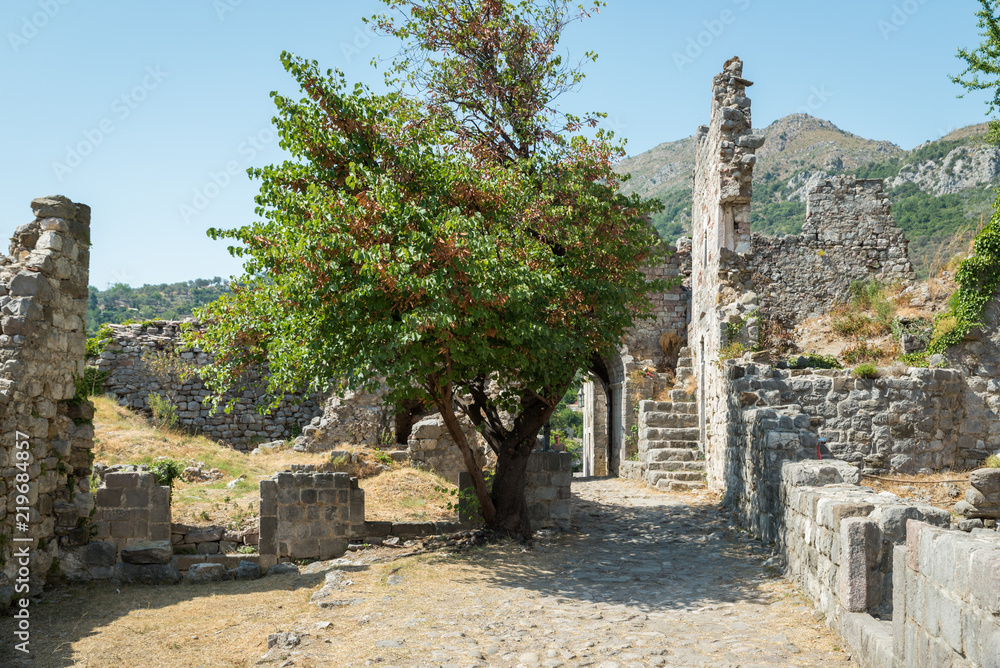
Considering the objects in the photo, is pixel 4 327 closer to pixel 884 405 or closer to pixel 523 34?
pixel 523 34

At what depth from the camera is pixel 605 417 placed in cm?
2183

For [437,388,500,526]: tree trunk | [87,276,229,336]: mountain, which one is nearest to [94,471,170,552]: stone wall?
[437,388,500,526]: tree trunk

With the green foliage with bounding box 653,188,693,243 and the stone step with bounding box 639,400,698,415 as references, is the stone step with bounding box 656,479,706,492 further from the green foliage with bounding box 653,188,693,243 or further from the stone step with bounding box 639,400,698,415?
the green foliage with bounding box 653,188,693,243

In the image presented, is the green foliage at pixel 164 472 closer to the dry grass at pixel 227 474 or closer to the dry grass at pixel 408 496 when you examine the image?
the dry grass at pixel 227 474

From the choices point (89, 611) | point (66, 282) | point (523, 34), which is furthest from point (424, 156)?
point (89, 611)

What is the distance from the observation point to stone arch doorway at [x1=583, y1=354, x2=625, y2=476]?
19828 mm

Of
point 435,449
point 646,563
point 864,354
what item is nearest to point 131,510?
point 435,449

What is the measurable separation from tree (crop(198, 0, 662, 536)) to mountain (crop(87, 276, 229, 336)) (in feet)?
116

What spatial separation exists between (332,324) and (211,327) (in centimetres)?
196

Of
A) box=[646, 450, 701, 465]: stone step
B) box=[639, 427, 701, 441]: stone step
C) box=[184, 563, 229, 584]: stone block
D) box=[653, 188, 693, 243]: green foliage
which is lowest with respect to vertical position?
box=[184, 563, 229, 584]: stone block

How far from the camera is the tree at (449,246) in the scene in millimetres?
8070

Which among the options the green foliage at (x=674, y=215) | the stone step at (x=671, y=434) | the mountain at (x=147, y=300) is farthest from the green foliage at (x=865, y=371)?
the green foliage at (x=674, y=215)

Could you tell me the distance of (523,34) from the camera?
1101 cm

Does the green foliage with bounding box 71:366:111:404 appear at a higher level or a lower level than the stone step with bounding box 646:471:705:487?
higher
